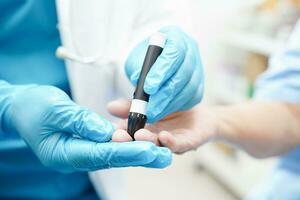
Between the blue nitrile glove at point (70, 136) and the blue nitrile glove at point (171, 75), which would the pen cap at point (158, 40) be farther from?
the blue nitrile glove at point (70, 136)

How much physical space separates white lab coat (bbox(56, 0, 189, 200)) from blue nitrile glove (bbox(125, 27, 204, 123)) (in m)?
0.07

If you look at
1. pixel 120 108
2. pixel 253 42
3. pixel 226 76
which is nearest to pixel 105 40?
pixel 120 108

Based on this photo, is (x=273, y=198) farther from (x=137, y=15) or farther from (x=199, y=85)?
(x=137, y=15)

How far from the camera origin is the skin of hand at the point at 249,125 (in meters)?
0.66

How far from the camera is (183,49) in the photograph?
1.82ft

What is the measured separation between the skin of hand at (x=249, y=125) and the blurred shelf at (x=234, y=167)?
29.4 inches

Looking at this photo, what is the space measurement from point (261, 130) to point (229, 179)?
40.9 inches

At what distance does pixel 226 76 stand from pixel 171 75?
133cm

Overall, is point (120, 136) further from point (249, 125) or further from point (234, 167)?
point (234, 167)

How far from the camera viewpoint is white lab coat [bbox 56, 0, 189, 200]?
0.62 metres

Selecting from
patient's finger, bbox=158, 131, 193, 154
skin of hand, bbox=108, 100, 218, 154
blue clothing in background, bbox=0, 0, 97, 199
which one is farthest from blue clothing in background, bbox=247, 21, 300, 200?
blue clothing in background, bbox=0, 0, 97, 199

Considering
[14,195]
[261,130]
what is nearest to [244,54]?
[261,130]

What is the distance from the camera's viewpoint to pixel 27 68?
0.63 metres

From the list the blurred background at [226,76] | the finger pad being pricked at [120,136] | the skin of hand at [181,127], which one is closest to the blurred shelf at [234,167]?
the blurred background at [226,76]
